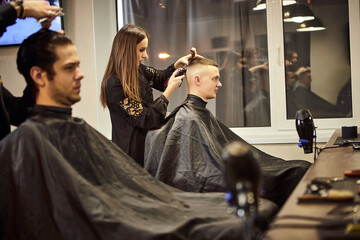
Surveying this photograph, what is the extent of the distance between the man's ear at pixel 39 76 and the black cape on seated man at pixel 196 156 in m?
1.11

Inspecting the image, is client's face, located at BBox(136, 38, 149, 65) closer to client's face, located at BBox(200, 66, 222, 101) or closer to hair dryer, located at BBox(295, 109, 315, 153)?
client's face, located at BBox(200, 66, 222, 101)

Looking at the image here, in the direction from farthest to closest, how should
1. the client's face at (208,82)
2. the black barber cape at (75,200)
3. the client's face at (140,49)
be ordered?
1. the client's face at (208,82)
2. the client's face at (140,49)
3. the black barber cape at (75,200)

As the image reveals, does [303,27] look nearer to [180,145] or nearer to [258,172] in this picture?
[180,145]

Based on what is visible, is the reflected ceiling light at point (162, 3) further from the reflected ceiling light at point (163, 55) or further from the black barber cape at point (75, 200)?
the black barber cape at point (75, 200)

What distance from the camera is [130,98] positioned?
109 inches

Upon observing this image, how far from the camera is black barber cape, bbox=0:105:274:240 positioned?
1549 millimetres

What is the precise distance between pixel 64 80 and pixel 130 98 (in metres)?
0.85

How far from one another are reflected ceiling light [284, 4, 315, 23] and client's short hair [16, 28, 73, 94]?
2.88 meters

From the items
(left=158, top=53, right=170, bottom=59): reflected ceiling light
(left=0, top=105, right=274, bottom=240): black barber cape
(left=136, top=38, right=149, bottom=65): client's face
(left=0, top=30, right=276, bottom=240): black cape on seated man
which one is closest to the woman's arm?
(left=136, top=38, right=149, bottom=65): client's face

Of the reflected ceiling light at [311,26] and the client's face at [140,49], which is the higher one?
the reflected ceiling light at [311,26]

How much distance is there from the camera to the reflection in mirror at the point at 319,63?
14.4ft

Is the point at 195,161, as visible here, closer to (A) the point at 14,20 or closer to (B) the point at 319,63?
(A) the point at 14,20

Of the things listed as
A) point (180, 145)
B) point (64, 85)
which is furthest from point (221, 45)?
point (64, 85)

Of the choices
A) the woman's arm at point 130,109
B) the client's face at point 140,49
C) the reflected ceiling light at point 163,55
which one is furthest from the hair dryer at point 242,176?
the reflected ceiling light at point 163,55
